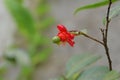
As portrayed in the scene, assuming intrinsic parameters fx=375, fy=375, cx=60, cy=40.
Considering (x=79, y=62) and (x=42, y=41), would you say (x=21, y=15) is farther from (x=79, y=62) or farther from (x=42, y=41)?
(x=79, y=62)

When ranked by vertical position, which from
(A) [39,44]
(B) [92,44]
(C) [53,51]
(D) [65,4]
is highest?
(D) [65,4]

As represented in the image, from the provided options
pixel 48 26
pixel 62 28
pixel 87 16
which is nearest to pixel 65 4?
pixel 48 26

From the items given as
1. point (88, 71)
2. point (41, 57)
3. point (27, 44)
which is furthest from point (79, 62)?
point (27, 44)

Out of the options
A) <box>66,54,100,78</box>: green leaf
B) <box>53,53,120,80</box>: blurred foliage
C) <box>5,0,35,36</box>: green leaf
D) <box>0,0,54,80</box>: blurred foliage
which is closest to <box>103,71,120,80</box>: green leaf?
<box>53,53,120,80</box>: blurred foliage

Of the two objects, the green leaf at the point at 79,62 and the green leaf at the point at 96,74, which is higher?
the green leaf at the point at 79,62

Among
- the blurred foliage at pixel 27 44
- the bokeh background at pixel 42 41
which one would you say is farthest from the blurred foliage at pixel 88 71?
the blurred foliage at pixel 27 44

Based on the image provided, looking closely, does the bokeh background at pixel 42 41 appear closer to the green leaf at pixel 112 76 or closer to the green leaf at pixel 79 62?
the green leaf at pixel 79 62

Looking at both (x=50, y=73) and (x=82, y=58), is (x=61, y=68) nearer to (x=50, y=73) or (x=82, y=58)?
(x=50, y=73)
